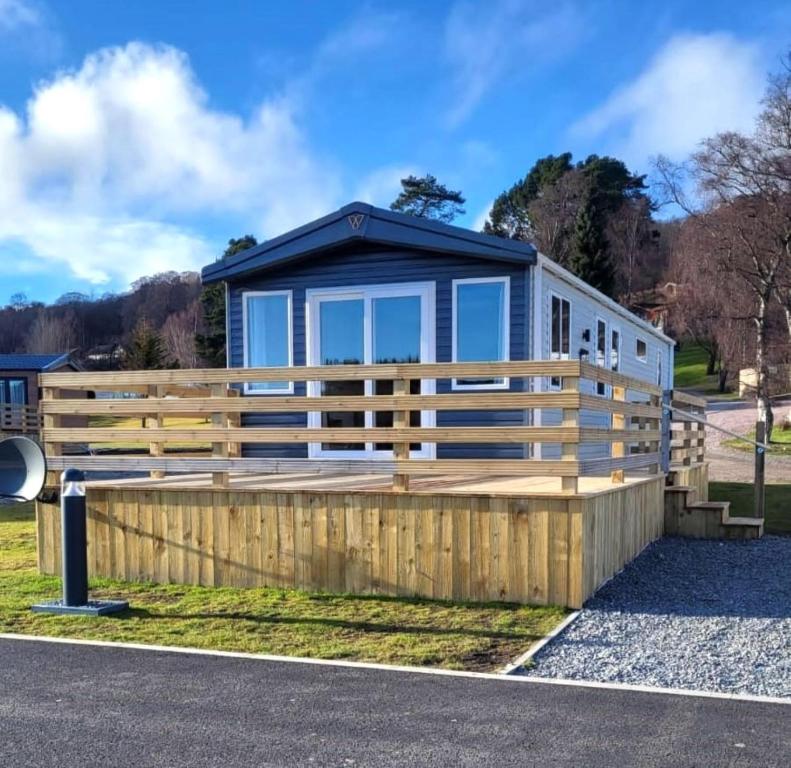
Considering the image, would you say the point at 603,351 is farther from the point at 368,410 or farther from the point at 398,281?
the point at 368,410

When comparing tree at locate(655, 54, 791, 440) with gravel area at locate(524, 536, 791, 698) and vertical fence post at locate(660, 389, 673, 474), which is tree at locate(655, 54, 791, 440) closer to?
vertical fence post at locate(660, 389, 673, 474)

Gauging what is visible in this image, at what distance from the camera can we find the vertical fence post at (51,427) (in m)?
6.51

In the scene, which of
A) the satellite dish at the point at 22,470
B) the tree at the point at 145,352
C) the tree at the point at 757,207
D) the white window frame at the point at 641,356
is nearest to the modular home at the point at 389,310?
the satellite dish at the point at 22,470

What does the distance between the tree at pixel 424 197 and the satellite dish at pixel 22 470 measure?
5135 cm

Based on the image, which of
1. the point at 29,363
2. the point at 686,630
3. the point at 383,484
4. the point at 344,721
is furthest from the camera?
the point at 29,363

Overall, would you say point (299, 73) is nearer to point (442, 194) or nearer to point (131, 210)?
point (131, 210)

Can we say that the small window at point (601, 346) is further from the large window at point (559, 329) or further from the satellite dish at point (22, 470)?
the satellite dish at point (22, 470)

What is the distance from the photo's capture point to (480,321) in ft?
27.5

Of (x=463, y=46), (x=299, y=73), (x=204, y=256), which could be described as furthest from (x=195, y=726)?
(x=204, y=256)

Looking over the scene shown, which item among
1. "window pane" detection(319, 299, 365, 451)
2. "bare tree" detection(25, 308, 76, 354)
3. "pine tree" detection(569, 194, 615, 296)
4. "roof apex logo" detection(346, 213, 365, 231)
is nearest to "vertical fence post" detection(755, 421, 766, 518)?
"window pane" detection(319, 299, 365, 451)

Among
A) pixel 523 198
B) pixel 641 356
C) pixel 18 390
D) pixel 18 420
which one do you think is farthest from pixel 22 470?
pixel 523 198

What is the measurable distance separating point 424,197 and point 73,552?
52652mm

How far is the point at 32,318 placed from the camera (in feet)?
253

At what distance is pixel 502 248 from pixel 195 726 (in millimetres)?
5945
